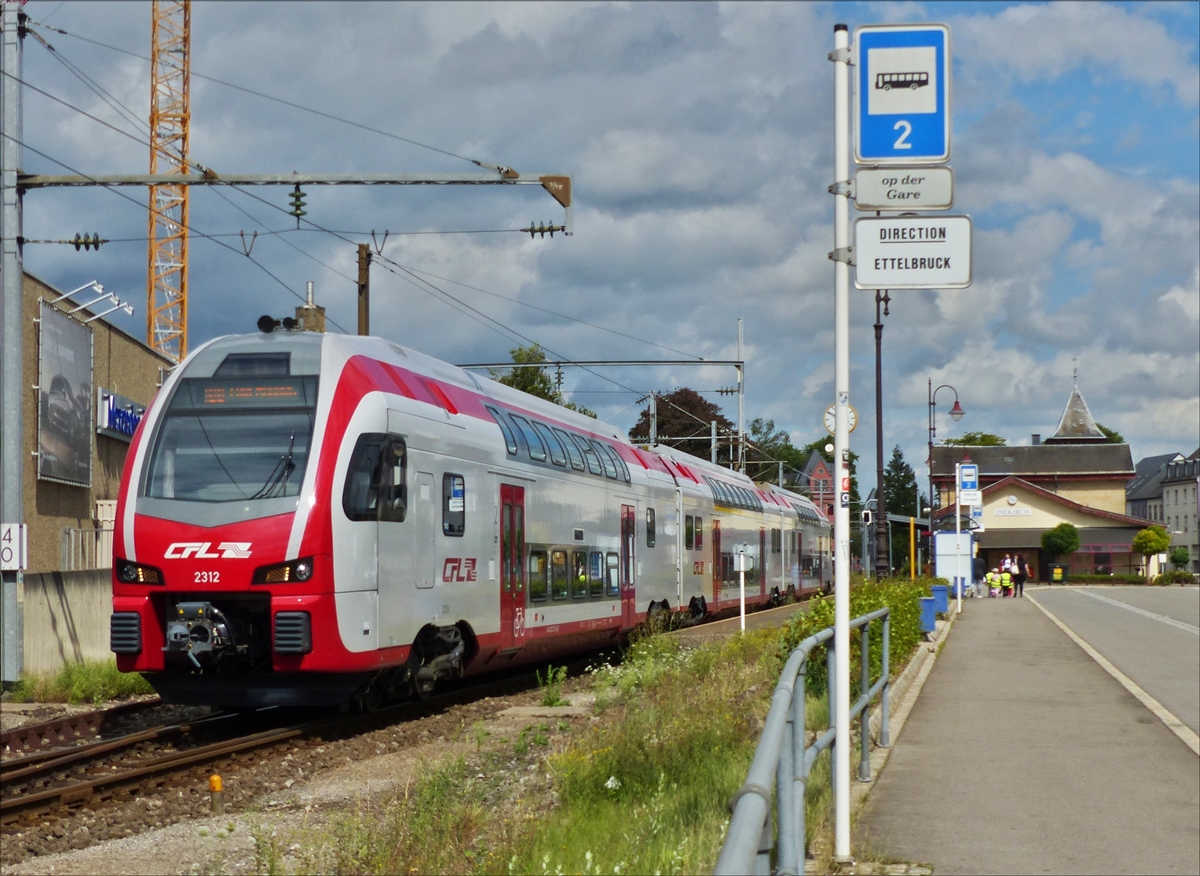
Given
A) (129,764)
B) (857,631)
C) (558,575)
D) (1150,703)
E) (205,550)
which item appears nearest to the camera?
(857,631)

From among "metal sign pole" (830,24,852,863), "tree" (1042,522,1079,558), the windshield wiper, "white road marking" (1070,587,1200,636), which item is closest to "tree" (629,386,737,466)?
"white road marking" (1070,587,1200,636)

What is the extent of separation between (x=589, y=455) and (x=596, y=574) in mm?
1742

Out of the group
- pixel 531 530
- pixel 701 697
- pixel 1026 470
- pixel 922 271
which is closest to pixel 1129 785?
pixel 701 697

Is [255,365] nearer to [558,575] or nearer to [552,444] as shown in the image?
[552,444]

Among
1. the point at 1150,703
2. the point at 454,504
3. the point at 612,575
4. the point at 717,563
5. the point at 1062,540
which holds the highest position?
the point at 454,504

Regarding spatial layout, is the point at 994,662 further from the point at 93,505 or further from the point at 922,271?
the point at 93,505

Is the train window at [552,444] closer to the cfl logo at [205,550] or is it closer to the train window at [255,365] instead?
the train window at [255,365]

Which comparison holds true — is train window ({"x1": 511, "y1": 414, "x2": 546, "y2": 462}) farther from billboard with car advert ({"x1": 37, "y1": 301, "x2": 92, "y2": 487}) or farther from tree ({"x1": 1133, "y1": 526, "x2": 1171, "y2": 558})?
tree ({"x1": 1133, "y1": 526, "x2": 1171, "y2": 558})

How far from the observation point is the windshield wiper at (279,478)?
13023 mm

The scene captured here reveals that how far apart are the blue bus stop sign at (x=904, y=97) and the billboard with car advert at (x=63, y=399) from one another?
2192 centimetres

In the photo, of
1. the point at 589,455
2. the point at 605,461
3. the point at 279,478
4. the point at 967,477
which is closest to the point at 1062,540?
the point at 967,477

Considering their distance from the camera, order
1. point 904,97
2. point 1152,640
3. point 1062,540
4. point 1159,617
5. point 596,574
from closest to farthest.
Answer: point 904,97 → point 596,574 → point 1152,640 → point 1159,617 → point 1062,540

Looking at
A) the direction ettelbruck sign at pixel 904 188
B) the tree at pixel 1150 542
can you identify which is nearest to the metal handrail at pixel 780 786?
the direction ettelbruck sign at pixel 904 188

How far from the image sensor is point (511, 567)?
17.3m
